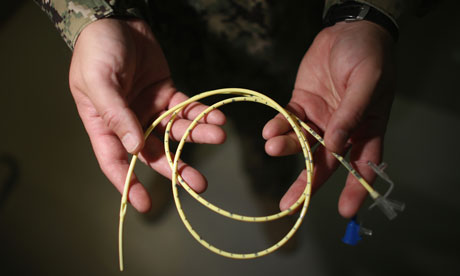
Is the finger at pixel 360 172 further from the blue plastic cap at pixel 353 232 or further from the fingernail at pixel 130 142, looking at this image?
the fingernail at pixel 130 142

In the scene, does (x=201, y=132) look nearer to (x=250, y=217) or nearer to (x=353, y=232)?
(x=250, y=217)

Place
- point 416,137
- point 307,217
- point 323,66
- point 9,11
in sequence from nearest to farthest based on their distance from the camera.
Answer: point 323,66
point 307,217
point 416,137
point 9,11

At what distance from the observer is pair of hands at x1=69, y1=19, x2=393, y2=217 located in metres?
0.64

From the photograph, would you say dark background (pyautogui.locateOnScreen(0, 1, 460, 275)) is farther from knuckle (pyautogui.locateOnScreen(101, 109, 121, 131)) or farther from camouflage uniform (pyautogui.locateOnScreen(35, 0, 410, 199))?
knuckle (pyautogui.locateOnScreen(101, 109, 121, 131))

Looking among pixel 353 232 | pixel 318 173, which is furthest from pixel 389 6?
pixel 353 232

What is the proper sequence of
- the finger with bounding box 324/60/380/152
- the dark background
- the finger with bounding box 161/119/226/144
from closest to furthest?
the finger with bounding box 324/60/380/152
the finger with bounding box 161/119/226/144
the dark background

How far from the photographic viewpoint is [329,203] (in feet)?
3.84

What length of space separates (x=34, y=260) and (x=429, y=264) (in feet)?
4.46

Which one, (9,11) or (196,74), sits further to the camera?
(9,11)

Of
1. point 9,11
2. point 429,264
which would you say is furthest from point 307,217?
point 9,11

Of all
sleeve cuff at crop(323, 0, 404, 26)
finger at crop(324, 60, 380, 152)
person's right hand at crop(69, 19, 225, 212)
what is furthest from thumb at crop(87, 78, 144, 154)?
sleeve cuff at crop(323, 0, 404, 26)

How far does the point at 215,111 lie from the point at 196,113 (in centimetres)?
5

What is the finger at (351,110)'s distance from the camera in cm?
60

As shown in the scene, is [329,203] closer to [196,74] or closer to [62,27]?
[196,74]
